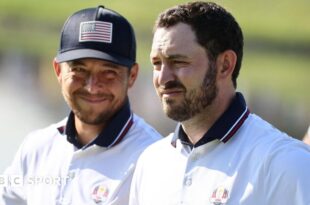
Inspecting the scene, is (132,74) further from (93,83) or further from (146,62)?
(146,62)

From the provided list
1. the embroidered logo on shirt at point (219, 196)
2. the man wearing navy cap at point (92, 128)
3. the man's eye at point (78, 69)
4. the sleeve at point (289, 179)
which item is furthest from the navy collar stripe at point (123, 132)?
the sleeve at point (289, 179)

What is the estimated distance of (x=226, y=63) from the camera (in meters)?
2.53

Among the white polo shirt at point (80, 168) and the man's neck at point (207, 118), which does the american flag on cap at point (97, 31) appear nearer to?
the white polo shirt at point (80, 168)

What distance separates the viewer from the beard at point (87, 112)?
9.64 feet

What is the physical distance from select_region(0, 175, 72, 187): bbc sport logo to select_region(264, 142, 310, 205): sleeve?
0.86m

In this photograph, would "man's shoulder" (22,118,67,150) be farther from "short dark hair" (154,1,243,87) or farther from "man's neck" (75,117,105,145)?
"short dark hair" (154,1,243,87)

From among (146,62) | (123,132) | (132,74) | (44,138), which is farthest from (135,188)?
(146,62)

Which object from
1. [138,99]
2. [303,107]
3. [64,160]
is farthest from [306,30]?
[64,160]

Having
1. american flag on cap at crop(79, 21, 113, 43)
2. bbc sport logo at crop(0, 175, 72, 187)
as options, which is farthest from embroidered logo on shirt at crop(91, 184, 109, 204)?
american flag on cap at crop(79, 21, 113, 43)

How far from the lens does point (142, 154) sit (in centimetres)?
279

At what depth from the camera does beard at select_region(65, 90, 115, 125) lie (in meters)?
2.94

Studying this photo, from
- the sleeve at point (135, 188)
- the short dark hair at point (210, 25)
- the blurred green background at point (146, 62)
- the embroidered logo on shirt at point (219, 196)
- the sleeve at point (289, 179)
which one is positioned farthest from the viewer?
the blurred green background at point (146, 62)

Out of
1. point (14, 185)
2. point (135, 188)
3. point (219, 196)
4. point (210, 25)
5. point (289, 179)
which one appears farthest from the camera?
point (14, 185)

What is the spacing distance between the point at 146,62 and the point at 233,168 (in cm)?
517
